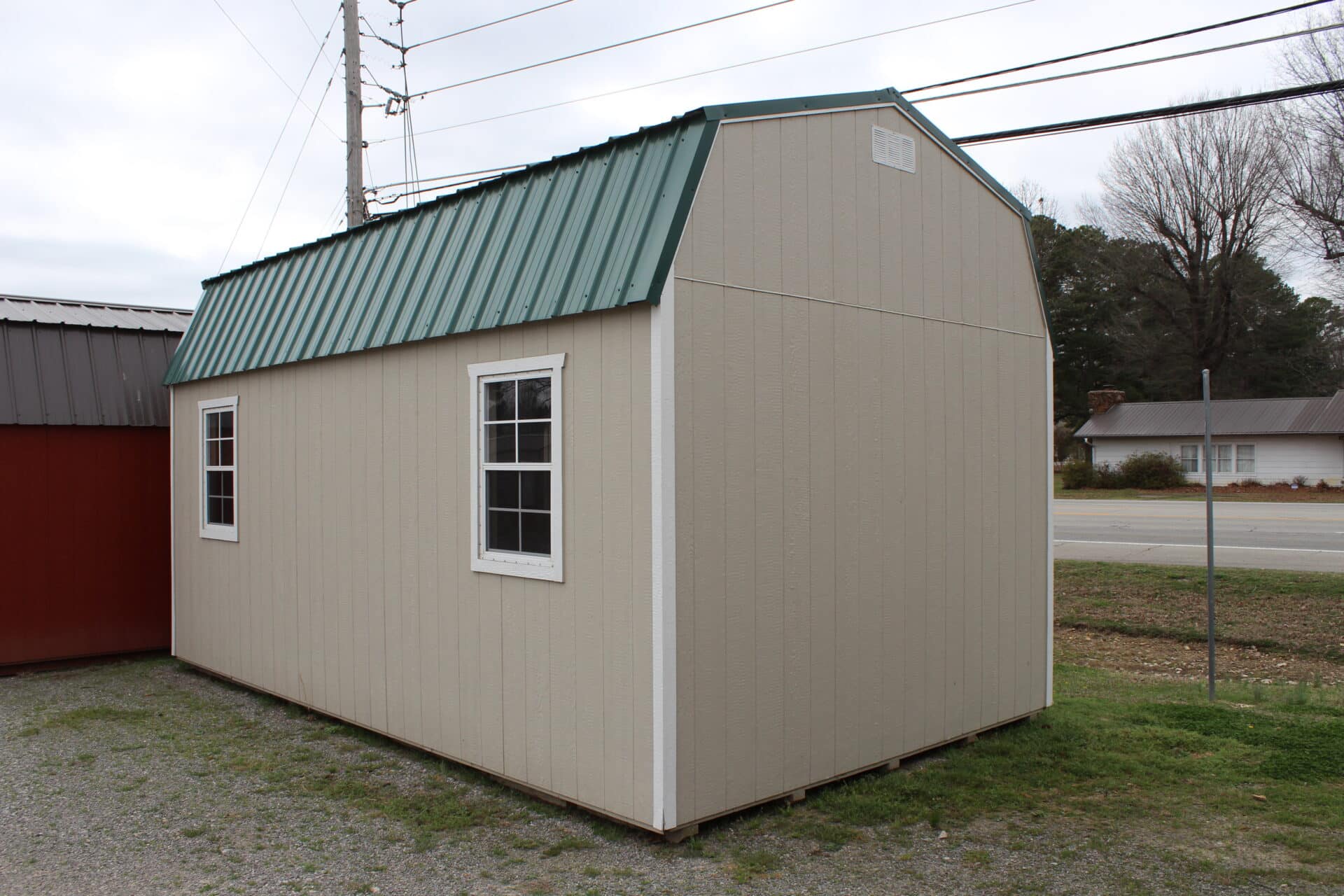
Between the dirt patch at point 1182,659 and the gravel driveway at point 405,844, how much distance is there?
470cm

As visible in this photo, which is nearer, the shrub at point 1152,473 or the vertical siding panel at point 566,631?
the vertical siding panel at point 566,631

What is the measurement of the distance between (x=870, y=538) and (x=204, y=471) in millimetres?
6360

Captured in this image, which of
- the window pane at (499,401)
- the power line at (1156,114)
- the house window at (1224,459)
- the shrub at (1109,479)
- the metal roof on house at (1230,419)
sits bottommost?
the shrub at (1109,479)

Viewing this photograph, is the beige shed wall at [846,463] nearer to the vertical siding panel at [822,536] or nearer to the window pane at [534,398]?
the vertical siding panel at [822,536]

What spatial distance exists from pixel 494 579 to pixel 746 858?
6.74 ft

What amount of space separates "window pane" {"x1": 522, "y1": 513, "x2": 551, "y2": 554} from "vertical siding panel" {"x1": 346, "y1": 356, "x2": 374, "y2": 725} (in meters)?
1.75

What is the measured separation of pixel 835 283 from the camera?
5.56m

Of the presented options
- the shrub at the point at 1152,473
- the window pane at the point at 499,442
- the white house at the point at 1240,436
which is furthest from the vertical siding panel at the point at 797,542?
the white house at the point at 1240,436

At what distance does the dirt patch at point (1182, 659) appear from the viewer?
28.5 feet

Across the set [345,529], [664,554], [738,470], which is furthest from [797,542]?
[345,529]

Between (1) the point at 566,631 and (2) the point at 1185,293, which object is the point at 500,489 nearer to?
(1) the point at 566,631

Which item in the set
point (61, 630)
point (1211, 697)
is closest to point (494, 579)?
point (1211, 697)

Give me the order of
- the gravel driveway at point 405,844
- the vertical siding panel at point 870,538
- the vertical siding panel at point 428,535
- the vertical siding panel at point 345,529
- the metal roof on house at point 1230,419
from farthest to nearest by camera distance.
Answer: the metal roof on house at point 1230,419
the vertical siding panel at point 345,529
the vertical siding panel at point 428,535
the vertical siding panel at point 870,538
the gravel driveway at point 405,844

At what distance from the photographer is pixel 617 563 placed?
15.9ft
